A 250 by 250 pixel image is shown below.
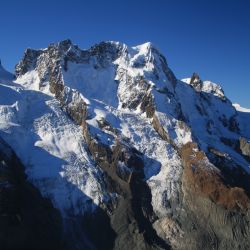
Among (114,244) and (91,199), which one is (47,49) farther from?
(114,244)

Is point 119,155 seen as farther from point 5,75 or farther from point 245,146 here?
point 245,146

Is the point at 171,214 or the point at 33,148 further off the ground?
the point at 33,148

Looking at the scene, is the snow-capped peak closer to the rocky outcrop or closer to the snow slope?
the snow slope

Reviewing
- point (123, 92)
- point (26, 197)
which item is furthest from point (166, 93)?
point (26, 197)

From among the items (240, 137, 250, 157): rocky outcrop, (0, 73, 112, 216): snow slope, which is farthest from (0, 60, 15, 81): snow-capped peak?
(240, 137, 250, 157): rocky outcrop

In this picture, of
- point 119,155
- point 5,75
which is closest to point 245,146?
point 119,155

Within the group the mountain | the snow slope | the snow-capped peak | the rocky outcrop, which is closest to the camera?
the mountain

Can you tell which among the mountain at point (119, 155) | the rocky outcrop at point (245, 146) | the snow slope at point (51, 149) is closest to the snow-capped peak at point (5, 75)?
the mountain at point (119, 155)

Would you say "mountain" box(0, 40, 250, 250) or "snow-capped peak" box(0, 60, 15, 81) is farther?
"snow-capped peak" box(0, 60, 15, 81)
